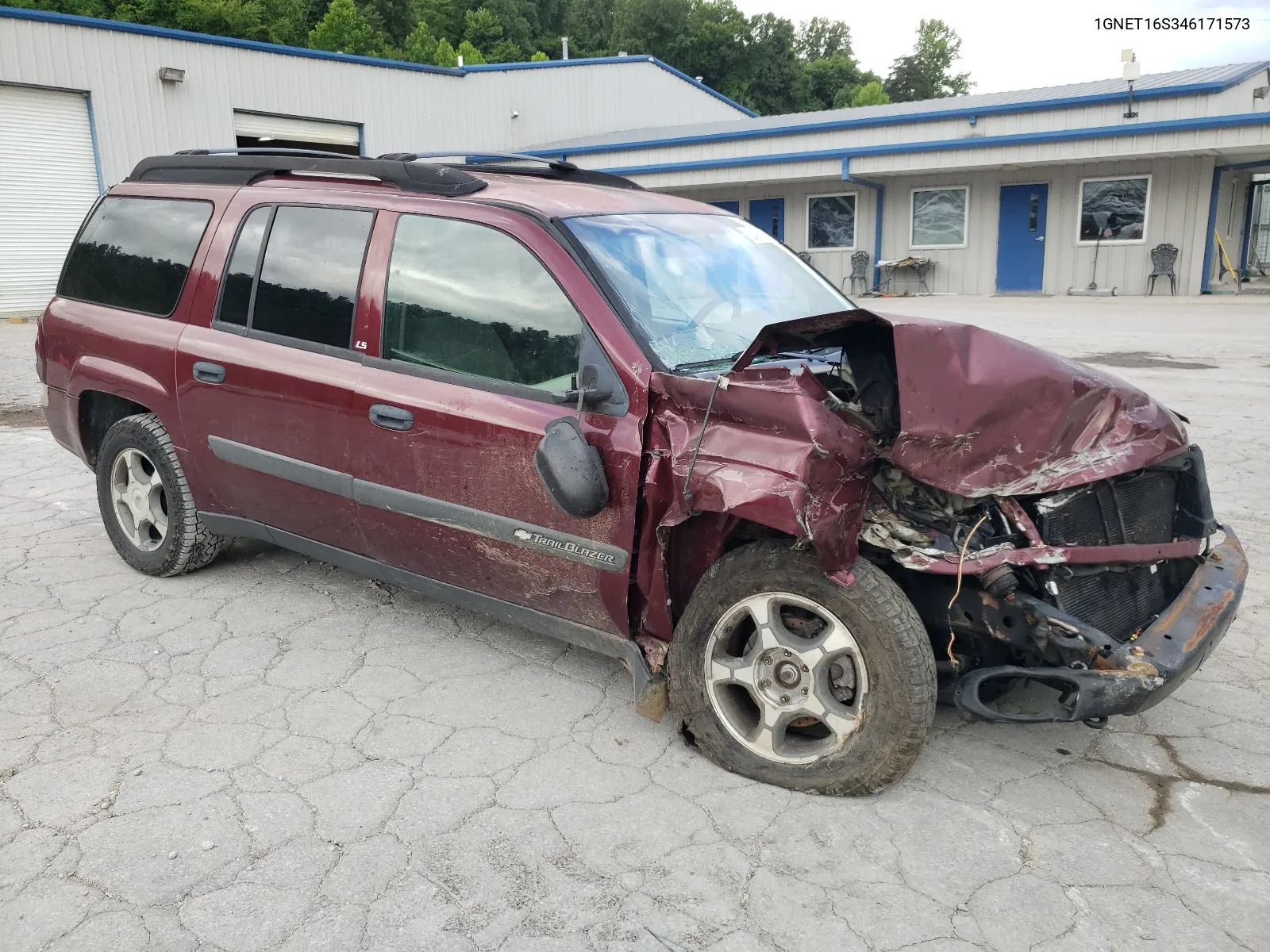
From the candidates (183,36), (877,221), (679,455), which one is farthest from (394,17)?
(679,455)

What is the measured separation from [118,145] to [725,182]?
41.8 ft

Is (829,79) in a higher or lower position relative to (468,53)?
higher

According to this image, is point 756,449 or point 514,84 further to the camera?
point 514,84

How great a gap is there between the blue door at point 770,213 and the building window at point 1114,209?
264 inches

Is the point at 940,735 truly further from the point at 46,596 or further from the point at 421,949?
the point at 46,596

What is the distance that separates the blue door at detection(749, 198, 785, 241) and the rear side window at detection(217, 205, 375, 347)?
20.7 metres

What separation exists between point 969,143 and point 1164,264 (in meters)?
4.45

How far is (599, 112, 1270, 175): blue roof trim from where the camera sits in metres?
16.8

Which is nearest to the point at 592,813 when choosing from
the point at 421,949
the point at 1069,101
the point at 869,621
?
the point at 421,949

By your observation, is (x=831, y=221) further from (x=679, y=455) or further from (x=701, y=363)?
(x=679, y=455)

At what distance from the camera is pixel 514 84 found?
95.6 ft

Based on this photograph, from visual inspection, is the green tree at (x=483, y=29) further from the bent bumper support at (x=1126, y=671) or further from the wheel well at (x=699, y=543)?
the bent bumper support at (x=1126, y=671)

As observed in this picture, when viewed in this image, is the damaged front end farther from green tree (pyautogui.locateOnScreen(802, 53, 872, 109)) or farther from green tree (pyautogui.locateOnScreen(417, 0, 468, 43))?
green tree (pyautogui.locateOnScreen(802, 53, 872, 109))

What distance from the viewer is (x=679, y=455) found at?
9.50ft
